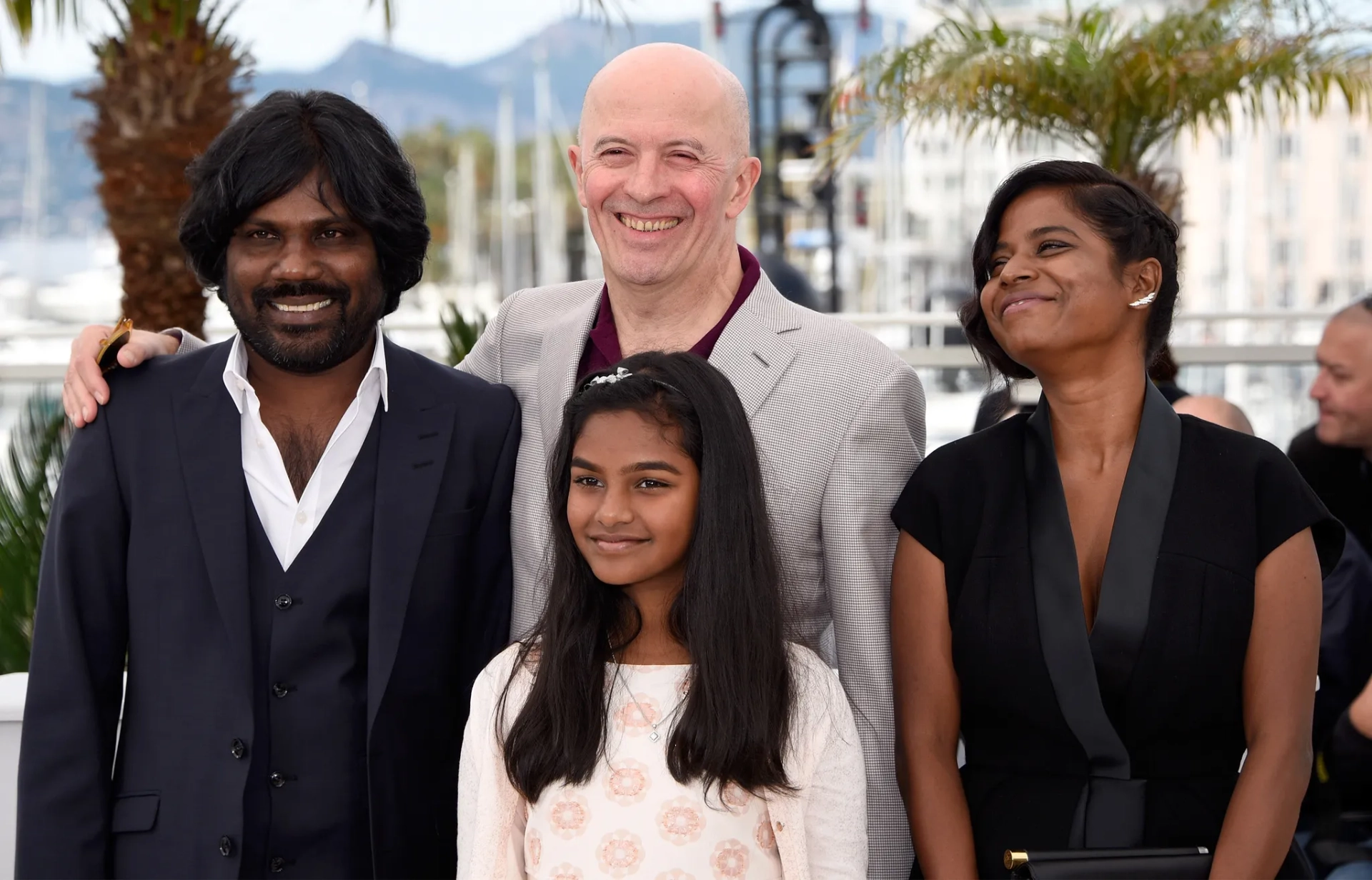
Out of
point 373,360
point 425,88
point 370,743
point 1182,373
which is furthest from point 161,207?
point 425,88

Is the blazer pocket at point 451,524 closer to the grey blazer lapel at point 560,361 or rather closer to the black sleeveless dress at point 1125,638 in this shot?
the grey blazer lapel at point 560,361

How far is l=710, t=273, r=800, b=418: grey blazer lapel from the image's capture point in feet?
8.93

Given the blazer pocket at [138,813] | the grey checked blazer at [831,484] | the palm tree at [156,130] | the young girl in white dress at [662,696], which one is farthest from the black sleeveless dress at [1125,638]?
the palm tree at [156,130]

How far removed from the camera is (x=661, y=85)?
2793 millimetres

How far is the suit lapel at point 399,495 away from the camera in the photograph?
8.14 ft

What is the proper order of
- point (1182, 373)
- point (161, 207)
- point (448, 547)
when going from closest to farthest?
point (448, 547), point (161, 207), point (1182, 373)

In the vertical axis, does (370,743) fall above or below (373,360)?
below

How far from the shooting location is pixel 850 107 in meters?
8.00

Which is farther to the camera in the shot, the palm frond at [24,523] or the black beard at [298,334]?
the palm frond at [24,523]

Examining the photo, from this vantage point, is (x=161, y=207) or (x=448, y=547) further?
(x=161, y=207)

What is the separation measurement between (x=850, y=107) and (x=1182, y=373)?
240 centimetres

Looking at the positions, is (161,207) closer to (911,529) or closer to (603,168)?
(603,168)

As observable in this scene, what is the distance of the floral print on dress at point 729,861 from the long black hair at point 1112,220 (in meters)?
1.11

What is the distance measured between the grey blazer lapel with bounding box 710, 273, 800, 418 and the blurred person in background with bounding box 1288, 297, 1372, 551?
2228 mm
